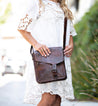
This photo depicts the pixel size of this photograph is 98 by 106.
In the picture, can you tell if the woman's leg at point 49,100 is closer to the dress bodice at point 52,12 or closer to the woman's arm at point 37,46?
the woman's arm at point 37,46

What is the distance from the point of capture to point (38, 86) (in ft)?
6.58

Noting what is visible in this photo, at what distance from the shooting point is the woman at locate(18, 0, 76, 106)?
197 centimetres

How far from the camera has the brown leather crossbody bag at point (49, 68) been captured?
189 cm

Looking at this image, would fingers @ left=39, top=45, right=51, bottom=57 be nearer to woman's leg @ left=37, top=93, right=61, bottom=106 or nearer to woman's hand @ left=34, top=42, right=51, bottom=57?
woman's hand @ left=34, top=42, right=51, bottom=57

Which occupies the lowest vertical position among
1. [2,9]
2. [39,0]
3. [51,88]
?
[51,88]

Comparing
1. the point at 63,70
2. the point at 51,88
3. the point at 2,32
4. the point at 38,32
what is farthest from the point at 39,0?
the point at 2,32

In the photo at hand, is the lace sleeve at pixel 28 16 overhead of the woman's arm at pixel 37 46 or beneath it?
overhead

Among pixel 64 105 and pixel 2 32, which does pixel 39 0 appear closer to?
pixel 64 105

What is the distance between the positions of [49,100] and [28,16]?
0.80m

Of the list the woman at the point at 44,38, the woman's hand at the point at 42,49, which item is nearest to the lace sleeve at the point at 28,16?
the woman at the point at 44,38

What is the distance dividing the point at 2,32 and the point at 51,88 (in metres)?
17.4

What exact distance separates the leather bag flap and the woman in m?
0.04

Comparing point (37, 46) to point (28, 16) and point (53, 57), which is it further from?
point (28, 16)

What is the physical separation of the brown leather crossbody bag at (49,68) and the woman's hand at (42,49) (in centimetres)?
3
